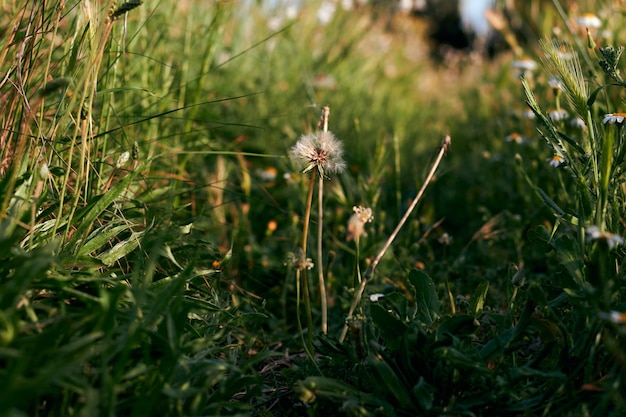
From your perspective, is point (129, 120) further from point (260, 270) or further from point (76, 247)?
point (76, 247)

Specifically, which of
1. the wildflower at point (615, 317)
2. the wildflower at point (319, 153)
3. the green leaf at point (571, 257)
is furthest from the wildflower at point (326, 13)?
the wildflower at point (615, 317)

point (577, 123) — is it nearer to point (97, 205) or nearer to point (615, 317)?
point (615, 317)

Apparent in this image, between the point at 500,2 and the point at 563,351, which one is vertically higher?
the point at 500,2

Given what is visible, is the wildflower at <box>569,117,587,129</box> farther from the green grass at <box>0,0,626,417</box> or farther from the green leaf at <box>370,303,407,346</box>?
the green leaf at <box>370,303,407,346</box>

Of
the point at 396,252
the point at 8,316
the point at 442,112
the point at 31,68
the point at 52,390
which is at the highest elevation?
the point at 31,68

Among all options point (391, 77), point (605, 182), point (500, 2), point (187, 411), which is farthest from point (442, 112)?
point (187, 411)

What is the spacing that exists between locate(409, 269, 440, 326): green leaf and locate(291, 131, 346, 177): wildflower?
320 millimetres

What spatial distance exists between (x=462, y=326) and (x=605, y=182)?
40 cm

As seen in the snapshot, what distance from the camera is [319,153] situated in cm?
148

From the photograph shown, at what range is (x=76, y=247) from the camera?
1494 millimetres

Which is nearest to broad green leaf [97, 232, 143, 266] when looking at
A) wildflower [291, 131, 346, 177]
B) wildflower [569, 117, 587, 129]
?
wildflower [291, 131, 346, 177]

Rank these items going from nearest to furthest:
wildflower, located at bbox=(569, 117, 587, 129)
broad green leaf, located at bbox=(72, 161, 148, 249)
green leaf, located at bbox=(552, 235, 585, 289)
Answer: green leaf, located at bbox=(552, 235, 585, 289)
broad green leaf, located at bbox=(72, 161, 148, 249)
wildflower, located at bbox=(569, 117, 587, 129)

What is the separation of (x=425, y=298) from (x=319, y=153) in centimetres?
42

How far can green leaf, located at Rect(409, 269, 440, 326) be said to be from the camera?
1.55m
